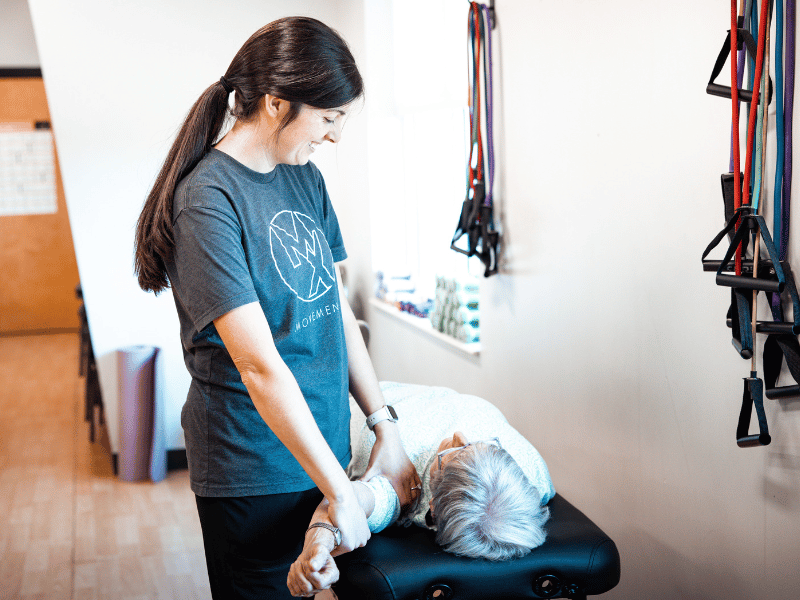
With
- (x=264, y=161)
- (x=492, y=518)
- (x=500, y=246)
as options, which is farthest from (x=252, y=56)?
(x=500, y=246)

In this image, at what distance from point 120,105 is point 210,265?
269 centimetres

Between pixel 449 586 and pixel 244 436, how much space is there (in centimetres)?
42

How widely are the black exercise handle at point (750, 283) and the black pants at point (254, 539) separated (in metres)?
0.78

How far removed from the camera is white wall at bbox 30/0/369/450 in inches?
125

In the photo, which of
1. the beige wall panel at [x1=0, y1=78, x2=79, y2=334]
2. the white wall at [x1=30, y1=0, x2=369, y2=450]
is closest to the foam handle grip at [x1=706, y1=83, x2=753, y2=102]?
the white wall at [x1=30, y1=0, x2=369, y2=450]

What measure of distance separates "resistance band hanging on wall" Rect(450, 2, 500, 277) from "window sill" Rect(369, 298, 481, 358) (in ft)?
1.20

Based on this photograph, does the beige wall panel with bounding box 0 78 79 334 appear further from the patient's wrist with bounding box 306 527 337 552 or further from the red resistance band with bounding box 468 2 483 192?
the patient's wrist with bounding box 306 527 337 552

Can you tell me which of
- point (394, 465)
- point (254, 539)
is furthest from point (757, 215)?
point (254, 539)

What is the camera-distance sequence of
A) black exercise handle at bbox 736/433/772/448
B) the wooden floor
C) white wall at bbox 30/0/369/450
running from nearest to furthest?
black exercise handle at bbox 736/433/772/448
the wooden floor
white wall at bbox 30/0/369/450

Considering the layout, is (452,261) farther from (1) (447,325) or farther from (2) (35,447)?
(2) (35,447)

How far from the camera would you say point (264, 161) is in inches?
44.0

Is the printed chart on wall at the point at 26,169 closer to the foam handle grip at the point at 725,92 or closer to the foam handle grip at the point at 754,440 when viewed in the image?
the foam handle grip at the point at 725,92

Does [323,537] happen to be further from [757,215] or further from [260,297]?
[757,215]

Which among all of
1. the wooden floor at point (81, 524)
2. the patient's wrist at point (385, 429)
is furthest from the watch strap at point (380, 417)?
the wooden floor at point (81, 524)
